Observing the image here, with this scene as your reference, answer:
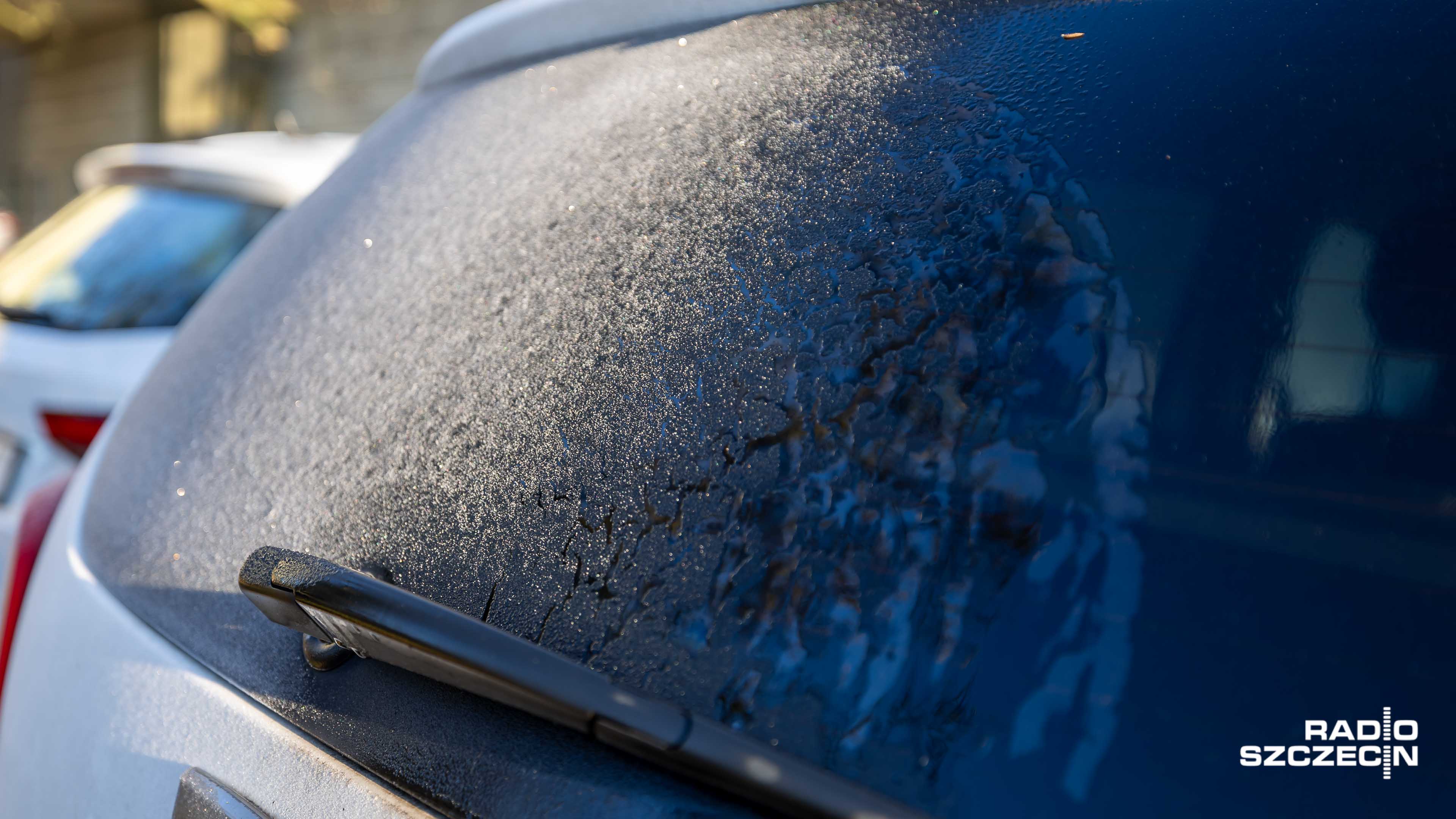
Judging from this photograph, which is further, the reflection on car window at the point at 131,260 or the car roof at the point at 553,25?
the reflection on car window at the point at 131,260

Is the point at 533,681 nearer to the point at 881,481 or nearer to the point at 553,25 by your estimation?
the point at 881,481

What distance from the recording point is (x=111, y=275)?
321 centimetres

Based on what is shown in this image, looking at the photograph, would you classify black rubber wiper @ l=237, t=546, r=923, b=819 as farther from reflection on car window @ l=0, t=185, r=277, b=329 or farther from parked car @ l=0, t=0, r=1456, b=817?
reflection on car window @ l=0, t=185, r=277, b=329

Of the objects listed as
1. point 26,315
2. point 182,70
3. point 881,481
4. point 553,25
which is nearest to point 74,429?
point 26,315

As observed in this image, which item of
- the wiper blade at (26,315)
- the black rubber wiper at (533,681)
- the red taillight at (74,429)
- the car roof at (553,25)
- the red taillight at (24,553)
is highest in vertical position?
the car roof at (553,25)

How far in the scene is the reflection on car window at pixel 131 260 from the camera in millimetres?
3096

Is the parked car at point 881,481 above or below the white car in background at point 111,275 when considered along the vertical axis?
above

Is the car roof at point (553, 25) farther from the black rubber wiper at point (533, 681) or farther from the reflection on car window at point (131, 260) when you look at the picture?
the reflection on car window at point (131, 260)

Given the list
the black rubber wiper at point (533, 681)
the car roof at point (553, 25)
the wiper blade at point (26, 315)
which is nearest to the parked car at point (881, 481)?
the black rubber wiper at point (533, 681)

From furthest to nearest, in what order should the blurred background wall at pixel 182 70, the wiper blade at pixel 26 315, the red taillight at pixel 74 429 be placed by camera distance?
the blurred background wall at pixel 182 70 < the wiper blade at pixel 26 315 < the red taillight at pixel 74 429

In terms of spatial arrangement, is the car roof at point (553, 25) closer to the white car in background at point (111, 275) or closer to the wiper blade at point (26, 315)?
the white car in background at point (111, 275)

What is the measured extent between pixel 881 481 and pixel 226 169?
127 inches

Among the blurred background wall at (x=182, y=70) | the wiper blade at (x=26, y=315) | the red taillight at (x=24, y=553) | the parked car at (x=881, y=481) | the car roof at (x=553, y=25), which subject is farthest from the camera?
the blurred background wall at (x=182, y=70)

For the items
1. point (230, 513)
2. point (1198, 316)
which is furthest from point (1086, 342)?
point (230, 513)
